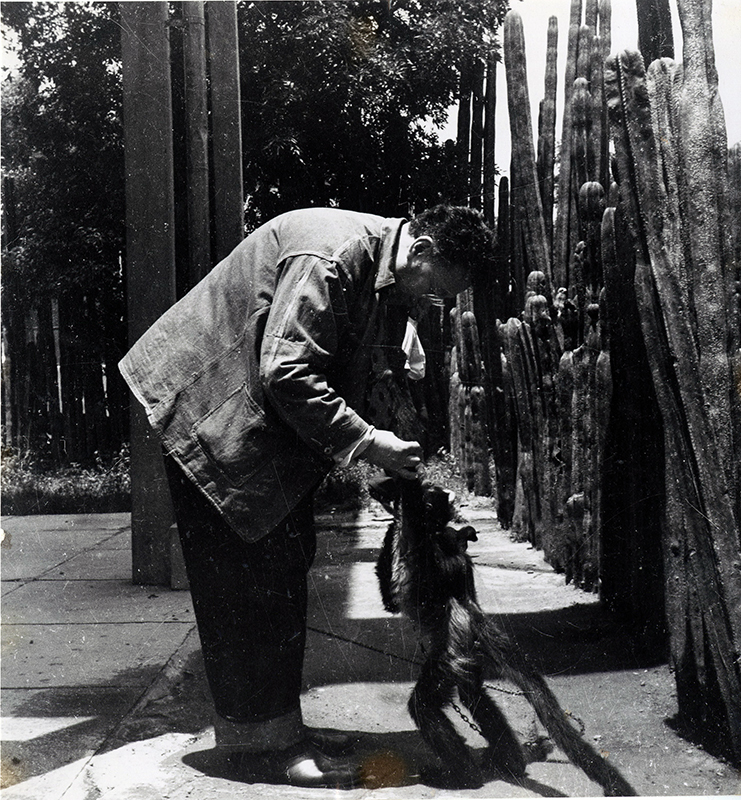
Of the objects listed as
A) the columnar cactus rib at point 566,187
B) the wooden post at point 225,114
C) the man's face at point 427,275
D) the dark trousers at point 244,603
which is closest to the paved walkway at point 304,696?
the dark trousers at point 244,603

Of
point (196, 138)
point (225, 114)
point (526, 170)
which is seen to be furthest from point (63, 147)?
point (526, 170)

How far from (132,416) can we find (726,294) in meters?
2.67

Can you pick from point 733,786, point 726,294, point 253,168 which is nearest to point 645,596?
point 733,786

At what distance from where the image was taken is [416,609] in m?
2.47

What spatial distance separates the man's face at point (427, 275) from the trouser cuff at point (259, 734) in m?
1.27

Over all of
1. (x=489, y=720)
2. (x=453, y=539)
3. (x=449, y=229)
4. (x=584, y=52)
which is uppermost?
(x=584, y=52)

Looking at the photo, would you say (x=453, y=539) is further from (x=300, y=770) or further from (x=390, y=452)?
(x=300, y=770)

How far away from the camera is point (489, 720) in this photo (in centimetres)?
240

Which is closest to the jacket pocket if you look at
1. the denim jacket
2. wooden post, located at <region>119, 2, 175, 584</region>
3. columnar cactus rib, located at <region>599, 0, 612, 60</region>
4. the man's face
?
the denim jacket

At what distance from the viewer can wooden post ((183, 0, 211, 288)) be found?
12.0 ft

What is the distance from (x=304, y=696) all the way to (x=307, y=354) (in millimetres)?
1359

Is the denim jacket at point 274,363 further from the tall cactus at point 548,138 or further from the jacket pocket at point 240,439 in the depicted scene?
the tall cactus at point 548,138

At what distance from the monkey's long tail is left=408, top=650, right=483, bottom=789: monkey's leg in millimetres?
154

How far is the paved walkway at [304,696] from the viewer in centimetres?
227
